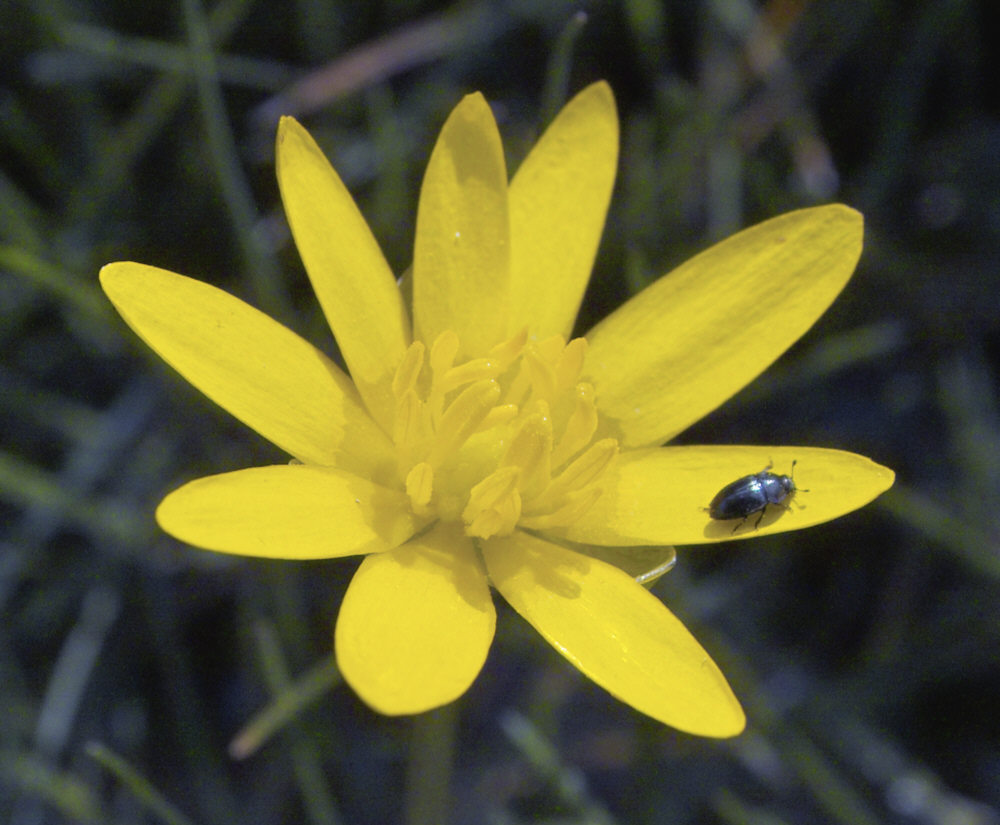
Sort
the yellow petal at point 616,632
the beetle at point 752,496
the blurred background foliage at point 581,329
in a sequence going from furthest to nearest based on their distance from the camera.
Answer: the blurred background foliage at point 581,329, the beetle at point 752,496, the yellow petal at point 616,632

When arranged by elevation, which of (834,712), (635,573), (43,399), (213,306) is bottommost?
(834,712)

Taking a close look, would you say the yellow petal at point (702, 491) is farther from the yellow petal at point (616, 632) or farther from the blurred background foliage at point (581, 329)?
the blurred background foliage at point (581, 329)

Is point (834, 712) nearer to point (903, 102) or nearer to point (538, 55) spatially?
point (903, 102)

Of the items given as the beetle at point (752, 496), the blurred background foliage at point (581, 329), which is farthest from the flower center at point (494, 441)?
the blurred background foliage at point (581, 329)

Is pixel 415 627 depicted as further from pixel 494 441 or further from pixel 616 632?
pixel 494 441

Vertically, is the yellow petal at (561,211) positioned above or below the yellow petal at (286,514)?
above

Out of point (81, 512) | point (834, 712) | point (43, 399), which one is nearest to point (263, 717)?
point (81, 512)

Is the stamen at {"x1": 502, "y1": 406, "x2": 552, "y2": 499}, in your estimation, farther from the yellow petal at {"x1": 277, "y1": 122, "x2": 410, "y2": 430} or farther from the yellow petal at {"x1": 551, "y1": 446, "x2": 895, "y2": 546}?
the yellow petal at {"x1": 277, "y1": 122, "x2": 410, "y2": 430}

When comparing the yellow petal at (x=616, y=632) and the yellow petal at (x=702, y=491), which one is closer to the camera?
the yellow petal at (x=616, y=632)
